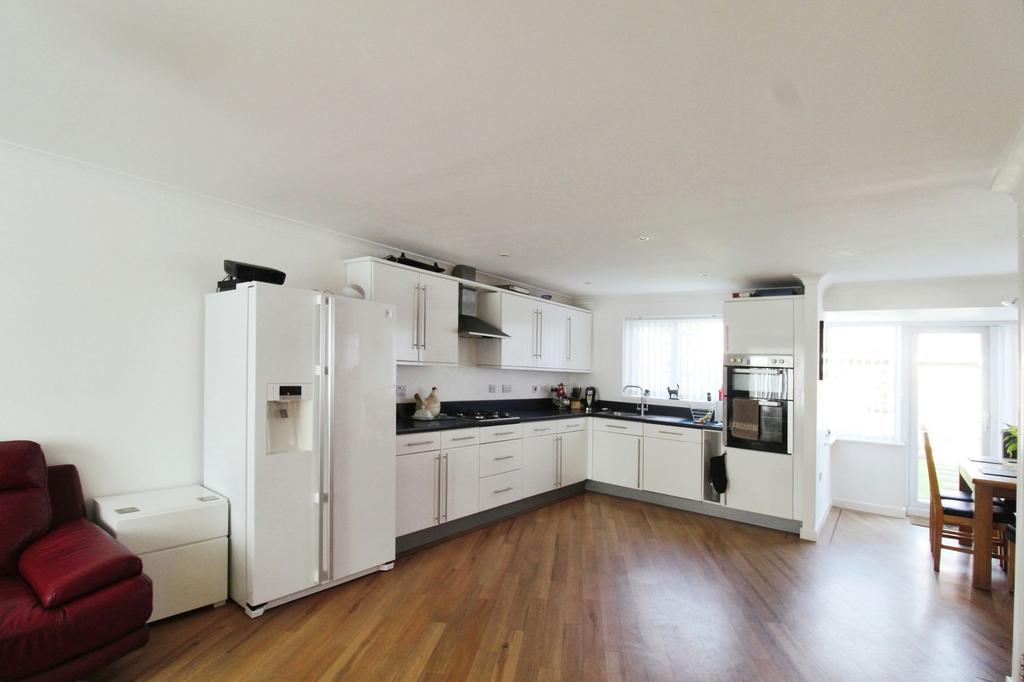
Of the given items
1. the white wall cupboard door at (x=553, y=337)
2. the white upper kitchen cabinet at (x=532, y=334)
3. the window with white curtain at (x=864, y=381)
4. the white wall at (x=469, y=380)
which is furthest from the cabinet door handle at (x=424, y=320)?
the window with white curtain at (x=864, y=381)

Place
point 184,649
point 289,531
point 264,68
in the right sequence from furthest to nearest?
point 289,531, point 184,649, point 264,68

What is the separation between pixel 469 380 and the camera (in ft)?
17.1

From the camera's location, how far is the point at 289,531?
2902 mm

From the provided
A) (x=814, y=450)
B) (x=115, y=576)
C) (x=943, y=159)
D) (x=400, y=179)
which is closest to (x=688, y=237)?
(x=943, y=159)

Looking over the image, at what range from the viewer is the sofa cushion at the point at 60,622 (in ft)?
5.99

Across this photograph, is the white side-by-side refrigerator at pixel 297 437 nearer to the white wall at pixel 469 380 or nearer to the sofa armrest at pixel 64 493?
the sofa armrest at pixel 64 493

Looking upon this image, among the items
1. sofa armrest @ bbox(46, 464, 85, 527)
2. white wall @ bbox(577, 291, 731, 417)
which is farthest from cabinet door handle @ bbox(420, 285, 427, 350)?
white wall @ bbox(577, 291, 731, 417)

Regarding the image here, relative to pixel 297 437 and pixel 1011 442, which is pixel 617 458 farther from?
pixel 297 437

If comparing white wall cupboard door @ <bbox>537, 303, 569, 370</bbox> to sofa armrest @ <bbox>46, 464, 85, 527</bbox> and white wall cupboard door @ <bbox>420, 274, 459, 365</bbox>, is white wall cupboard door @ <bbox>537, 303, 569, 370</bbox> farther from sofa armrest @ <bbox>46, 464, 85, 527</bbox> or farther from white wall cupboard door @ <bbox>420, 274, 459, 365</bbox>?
sofa armrest @ <bbox>46, 464, 85, 527</bbox>

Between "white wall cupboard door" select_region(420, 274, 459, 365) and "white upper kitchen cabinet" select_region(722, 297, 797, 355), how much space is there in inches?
108

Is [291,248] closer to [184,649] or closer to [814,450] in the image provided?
[184,649]

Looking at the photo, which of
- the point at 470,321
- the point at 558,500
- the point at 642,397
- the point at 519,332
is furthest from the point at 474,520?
the point at 642,397

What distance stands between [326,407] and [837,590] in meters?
3.64

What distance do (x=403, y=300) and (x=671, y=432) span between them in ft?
10.3
